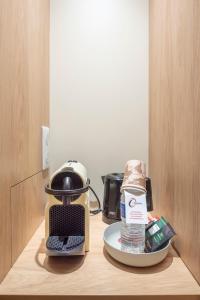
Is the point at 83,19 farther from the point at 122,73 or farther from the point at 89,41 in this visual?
the point at 122,73

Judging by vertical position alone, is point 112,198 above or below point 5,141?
below

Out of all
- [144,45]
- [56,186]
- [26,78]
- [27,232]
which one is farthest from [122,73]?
[27,232]

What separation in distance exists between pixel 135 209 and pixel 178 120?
0.29m

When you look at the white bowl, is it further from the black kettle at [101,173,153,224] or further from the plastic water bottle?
the black kettle at [101,173,153,224]

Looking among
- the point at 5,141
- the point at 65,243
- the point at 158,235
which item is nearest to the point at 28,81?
the point at 5,141

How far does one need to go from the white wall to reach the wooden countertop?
48cm

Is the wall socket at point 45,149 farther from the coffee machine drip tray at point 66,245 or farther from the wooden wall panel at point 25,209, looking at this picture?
the coffee machine drip tray at point 66,245

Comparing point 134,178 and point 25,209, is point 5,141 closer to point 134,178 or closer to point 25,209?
point 25,209

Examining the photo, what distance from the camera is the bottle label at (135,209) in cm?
63

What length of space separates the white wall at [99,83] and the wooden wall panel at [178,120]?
0.12 m

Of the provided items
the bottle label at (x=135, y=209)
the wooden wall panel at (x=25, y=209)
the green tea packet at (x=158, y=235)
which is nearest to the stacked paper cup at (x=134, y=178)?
the bottle label at (x=135, y=209)

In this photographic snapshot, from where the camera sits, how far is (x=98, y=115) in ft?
3.64

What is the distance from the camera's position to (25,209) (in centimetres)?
76

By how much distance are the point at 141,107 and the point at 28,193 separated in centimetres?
65
